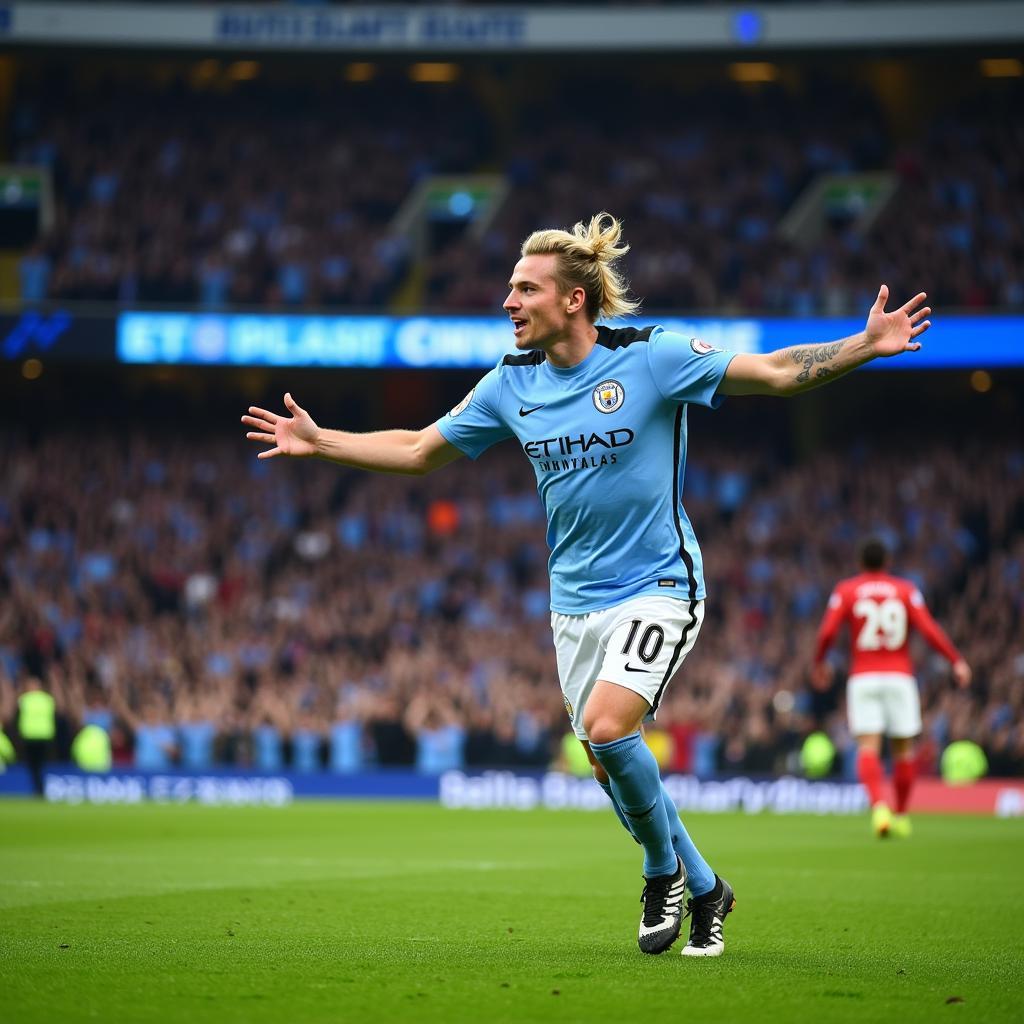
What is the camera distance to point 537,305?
261 inches

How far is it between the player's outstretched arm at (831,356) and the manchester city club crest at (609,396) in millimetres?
494

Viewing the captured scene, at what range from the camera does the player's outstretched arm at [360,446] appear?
6.80 m

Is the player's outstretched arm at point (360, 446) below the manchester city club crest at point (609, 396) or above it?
below

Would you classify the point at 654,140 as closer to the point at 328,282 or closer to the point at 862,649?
the point at 328,282

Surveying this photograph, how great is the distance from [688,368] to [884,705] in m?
8.47

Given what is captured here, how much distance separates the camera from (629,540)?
256 inches

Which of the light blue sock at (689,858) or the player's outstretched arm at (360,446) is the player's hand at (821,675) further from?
the player's outstretched arm at (360,446)

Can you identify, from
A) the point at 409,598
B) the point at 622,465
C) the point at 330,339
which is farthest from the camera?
the point at 330,339

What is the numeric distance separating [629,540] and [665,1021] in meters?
2.17

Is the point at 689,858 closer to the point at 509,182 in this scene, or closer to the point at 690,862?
the point at 690,862

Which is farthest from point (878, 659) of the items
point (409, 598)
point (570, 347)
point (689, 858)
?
point (409, 598)

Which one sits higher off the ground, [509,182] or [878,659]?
[509,182]

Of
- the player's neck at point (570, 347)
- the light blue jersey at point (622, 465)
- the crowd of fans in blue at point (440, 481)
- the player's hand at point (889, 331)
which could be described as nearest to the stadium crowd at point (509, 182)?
the crowd of fans in blue at point (440, 481)

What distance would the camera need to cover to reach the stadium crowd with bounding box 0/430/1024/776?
25.5 metres
